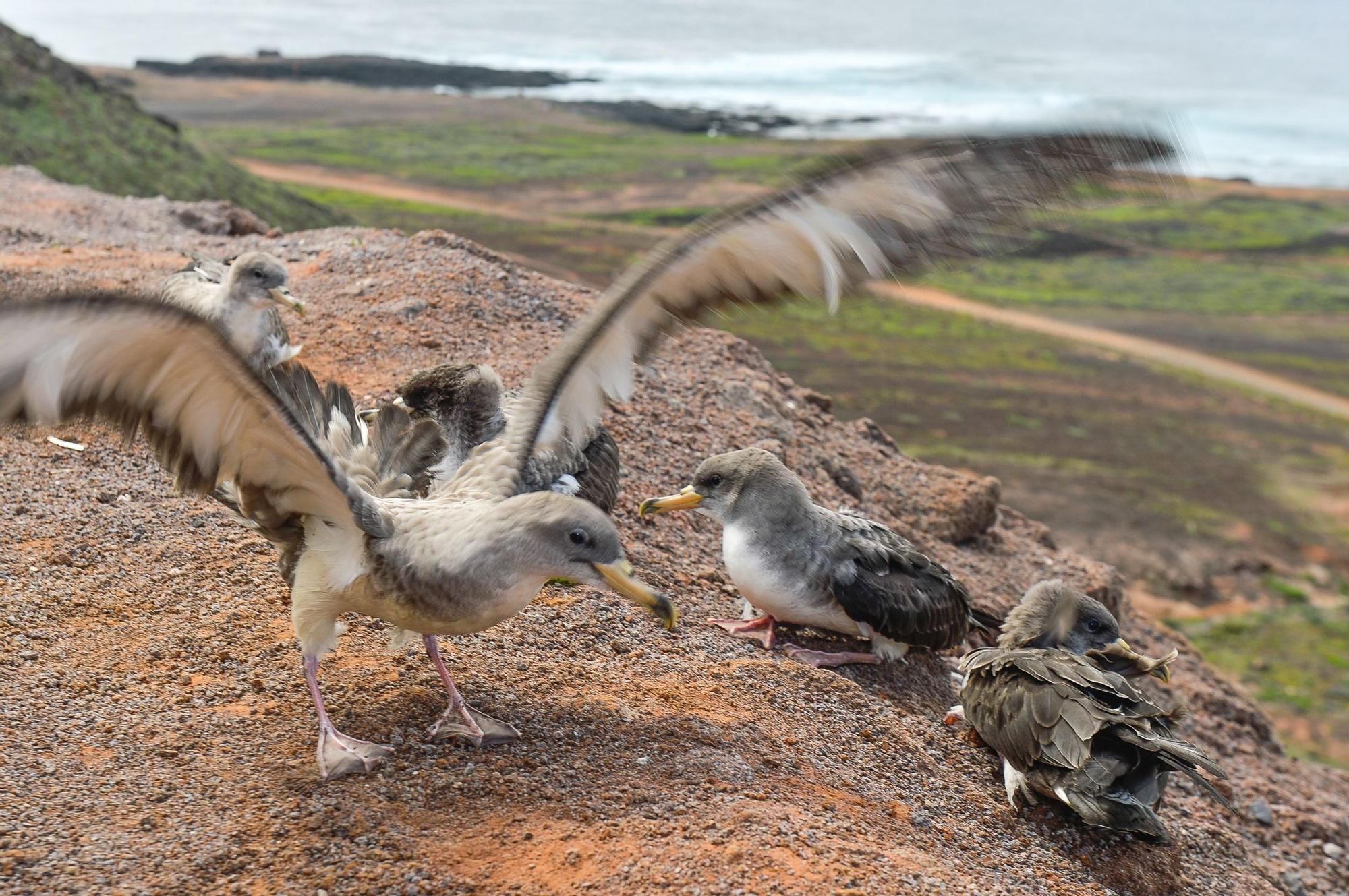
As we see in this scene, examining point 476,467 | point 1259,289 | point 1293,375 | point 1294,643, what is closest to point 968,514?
point 476,467

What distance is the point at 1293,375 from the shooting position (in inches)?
1267

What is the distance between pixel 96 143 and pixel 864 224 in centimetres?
2193

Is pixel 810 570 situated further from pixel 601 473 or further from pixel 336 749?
pixel 336 749

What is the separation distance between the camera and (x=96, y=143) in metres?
22.0

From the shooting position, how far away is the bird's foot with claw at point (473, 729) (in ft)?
15.5

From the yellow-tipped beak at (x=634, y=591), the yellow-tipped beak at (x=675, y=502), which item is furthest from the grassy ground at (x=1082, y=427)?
the yellow-tipped beak at (x=634, y=591)

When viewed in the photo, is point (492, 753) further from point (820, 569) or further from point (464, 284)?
point (464, 284)

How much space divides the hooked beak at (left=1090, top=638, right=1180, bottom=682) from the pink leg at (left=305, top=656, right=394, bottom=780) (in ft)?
13.7

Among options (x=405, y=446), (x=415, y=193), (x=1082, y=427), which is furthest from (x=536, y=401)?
(x=415, y=193)

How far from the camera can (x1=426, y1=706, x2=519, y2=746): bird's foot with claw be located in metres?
4.72

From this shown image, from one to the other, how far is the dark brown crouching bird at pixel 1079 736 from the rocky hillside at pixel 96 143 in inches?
783

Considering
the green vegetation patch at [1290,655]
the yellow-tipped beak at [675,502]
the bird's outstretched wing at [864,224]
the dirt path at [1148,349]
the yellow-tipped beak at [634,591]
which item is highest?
the bird's outstretched wing at [864,224]

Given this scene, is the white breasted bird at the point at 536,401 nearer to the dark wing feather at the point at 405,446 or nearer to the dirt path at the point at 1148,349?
the dark wing feather at the point at 405,446

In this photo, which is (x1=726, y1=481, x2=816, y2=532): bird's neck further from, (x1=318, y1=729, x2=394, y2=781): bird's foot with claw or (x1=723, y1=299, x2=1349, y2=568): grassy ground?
(x1=723, y1=299, x2=1349, y2=568): grassy ground
